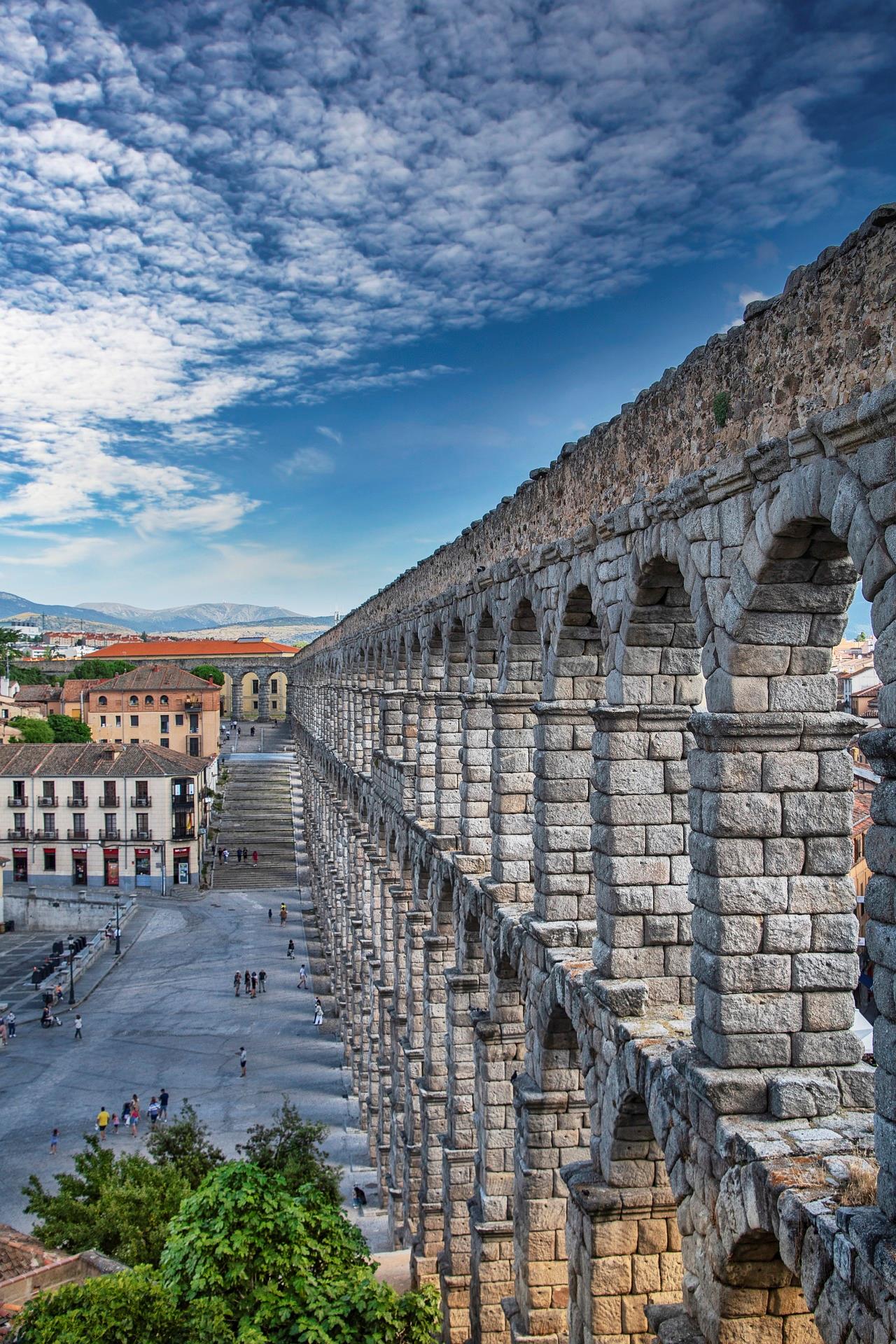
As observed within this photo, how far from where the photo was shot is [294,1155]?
2069 centimetres

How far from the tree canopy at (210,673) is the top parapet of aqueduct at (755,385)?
111310mm

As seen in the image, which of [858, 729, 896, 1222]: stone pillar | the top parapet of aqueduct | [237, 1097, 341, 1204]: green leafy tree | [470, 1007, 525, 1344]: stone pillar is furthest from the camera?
[237, 1097, 341, 1204]: green leafy tree

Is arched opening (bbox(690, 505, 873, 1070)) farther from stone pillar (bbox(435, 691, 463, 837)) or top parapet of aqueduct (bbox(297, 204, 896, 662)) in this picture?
stone pillar (bbox(435, 691, 463, 837))

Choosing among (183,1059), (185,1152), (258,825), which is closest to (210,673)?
(258,825)

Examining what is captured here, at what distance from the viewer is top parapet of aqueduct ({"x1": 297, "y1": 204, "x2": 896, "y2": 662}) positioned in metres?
A: 6.17

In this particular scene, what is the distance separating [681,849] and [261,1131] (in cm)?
1568

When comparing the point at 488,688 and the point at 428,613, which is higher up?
the point at 428,613

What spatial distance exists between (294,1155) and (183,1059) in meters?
14.6

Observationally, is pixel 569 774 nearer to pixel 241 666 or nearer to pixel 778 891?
pixel 778 891

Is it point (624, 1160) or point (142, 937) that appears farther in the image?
point (142, 937)

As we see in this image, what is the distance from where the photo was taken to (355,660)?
1483 inches

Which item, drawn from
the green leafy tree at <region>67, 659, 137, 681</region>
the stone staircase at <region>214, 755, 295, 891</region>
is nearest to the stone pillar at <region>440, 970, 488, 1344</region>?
the stone staircase at <region>214, 755, 295, 891</region>

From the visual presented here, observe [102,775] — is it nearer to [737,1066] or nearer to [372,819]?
[372,819]

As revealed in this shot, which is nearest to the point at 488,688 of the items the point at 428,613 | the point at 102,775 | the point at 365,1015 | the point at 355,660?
the point at 428,613
